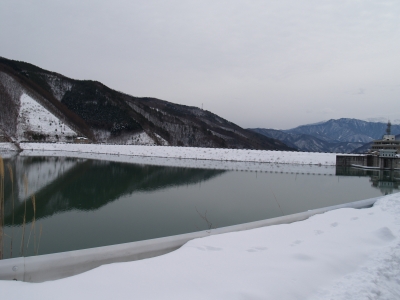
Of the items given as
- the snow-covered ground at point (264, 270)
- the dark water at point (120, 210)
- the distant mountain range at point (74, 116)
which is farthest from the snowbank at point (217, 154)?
the snow-covered ground at point (264, 270)

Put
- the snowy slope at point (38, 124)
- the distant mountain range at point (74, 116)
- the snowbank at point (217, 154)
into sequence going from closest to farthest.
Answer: the snowbank at point (217, 154) < the snowy slope at point (38, 124) < the distant mountain range at point (74, 116)

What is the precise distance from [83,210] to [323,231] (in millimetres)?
6670

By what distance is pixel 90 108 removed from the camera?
262ft

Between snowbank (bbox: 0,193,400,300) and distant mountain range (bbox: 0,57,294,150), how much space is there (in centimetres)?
4778

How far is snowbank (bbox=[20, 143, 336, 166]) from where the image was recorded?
96.8 feet

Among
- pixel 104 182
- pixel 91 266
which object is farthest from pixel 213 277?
pixel 104 182

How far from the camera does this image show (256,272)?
2572 mm

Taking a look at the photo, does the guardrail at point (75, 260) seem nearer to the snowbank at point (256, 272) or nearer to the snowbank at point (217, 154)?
the snowbank at point (256, 272)

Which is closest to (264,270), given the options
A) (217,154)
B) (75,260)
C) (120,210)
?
(75,260)

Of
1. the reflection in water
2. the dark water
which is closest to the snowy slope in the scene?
the dark water

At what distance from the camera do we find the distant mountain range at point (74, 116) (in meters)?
51.7

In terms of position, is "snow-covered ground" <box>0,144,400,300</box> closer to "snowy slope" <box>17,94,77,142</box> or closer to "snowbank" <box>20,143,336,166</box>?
"snowbank" <box>20,143,336,166</box>

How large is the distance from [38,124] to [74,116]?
1798 centimetres

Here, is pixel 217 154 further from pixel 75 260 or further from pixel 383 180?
pixel 75 260
